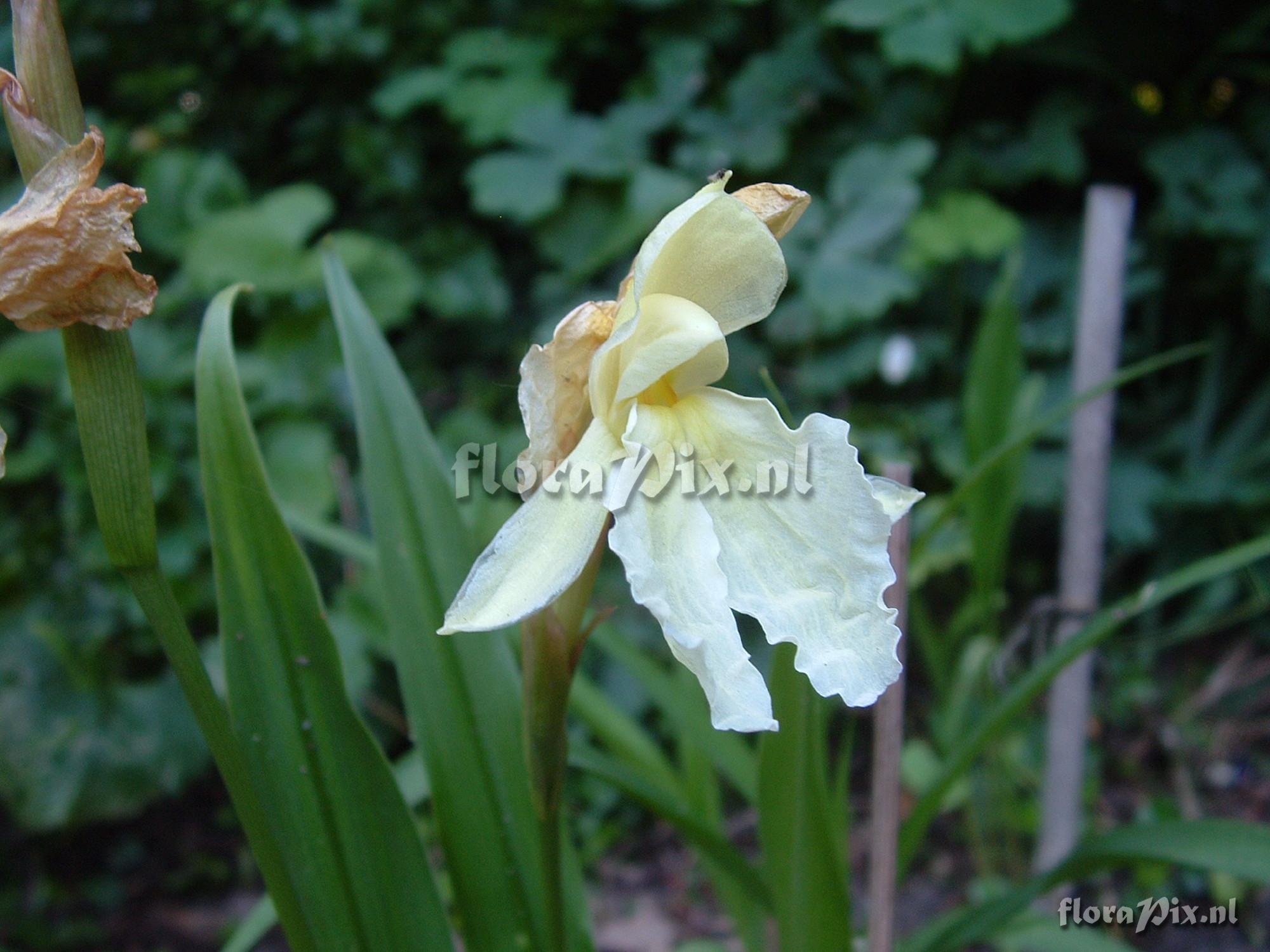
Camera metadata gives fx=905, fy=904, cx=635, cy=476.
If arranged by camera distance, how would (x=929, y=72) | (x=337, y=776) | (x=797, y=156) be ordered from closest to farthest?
(x=337, y=776), (x=929, y=72), (x=797, y=156)

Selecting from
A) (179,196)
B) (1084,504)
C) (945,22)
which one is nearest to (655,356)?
(1084,504)

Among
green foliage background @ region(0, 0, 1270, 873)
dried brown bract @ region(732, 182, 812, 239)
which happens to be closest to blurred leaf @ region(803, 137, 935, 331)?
green foliage background @ region(0, 0, 1270, 873)

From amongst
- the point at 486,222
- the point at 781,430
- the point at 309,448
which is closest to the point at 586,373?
the point at 781,430

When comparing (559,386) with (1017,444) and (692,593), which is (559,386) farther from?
(1017,444)

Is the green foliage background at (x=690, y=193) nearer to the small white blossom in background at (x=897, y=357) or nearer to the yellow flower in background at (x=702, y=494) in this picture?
the small white blossom in background at (x=897, y=357)

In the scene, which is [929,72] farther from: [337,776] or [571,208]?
[337,776]
